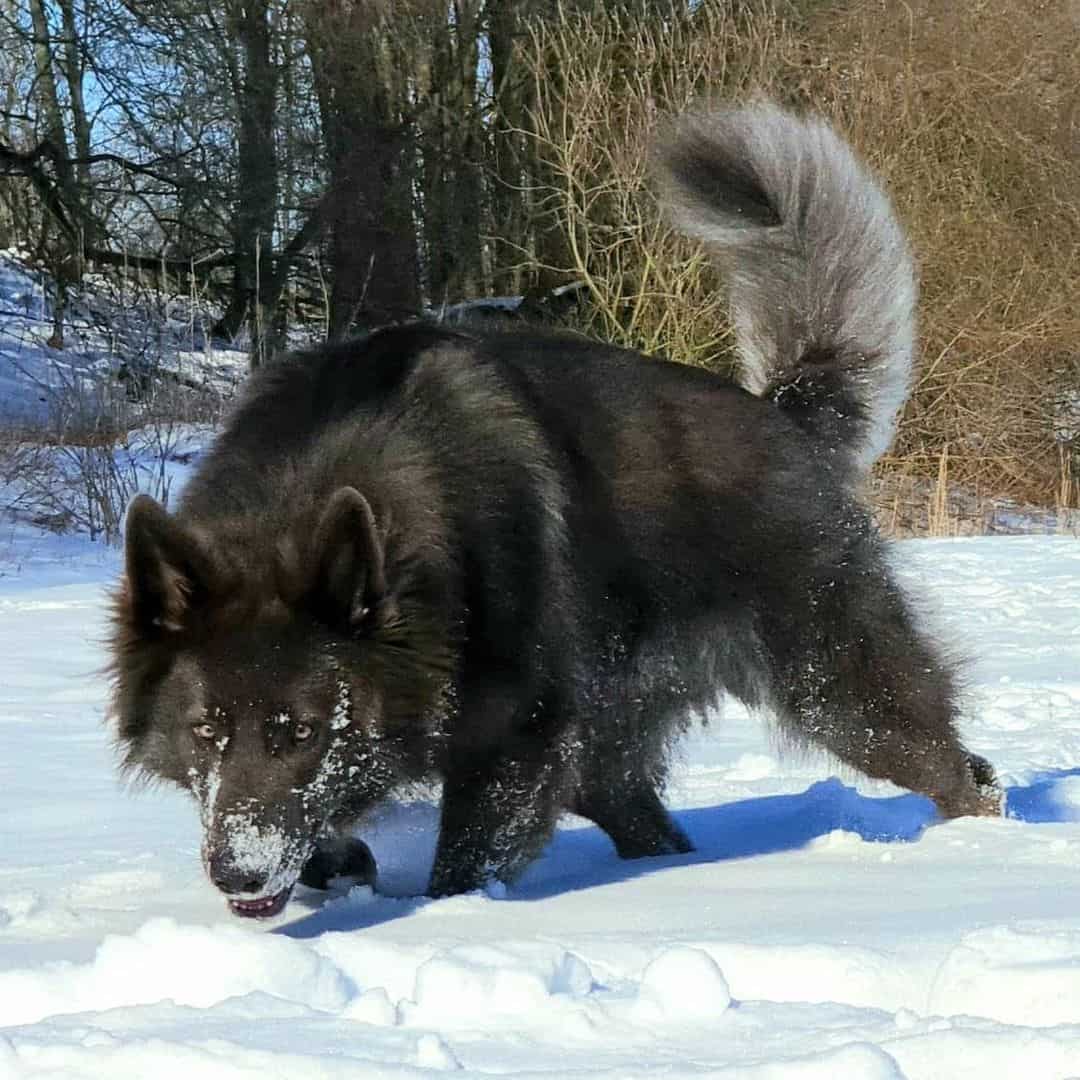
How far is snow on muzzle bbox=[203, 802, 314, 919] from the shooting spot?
10.7 feet

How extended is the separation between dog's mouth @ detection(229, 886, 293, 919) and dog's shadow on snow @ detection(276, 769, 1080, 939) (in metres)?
0.09

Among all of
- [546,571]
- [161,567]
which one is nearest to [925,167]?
[546,571]

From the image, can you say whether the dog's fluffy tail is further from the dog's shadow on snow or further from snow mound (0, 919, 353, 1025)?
snow mound (0, 919, 353, 1025)

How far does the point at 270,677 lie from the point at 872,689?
1954 mm

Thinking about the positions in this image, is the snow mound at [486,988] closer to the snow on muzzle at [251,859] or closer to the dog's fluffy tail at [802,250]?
the snow on muzzle at [251,859]

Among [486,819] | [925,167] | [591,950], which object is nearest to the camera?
[591,950]

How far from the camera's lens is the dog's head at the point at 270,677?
343cm

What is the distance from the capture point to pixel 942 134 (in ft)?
55.1

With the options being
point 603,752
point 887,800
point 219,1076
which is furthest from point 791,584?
point 219,1076

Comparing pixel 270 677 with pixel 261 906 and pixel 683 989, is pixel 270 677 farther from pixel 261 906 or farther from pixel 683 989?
pixel 683 989

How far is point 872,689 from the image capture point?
4.65 meters

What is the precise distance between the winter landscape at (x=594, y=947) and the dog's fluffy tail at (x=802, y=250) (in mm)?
608

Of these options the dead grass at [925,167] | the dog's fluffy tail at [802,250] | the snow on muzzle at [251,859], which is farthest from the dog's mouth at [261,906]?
the dead grass at [925,167]

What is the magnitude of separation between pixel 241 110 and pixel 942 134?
347 inches
